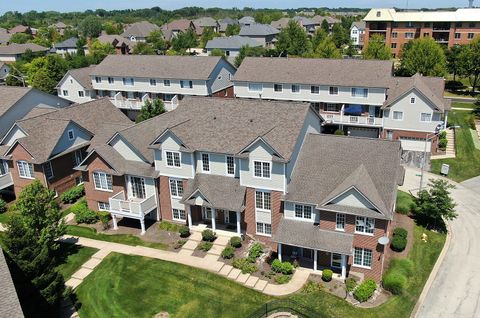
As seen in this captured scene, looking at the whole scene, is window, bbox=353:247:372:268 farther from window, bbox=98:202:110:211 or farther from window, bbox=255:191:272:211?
window, bbox=98:202:110:211

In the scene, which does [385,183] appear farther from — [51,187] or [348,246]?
[51,187]

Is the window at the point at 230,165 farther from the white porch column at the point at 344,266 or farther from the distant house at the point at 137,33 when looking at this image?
the distant house at the point at 137,33

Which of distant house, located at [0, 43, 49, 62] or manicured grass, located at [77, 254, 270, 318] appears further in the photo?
distant house, located at [0, 43, 49, 62]

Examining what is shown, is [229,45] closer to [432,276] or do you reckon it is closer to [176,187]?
[176,187]

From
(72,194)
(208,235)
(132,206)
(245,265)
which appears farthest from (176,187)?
(72,194)

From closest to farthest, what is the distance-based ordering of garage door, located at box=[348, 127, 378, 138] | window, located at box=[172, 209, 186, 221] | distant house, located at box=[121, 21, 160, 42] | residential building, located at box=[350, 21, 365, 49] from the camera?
window, located at box=[172, 209, 186, 221], garage door, located at box=[348, 127, 378, 138], residential building, located at box=[350, 21, 365, 49], distant house, located at box=[121, 21, 160, 42]

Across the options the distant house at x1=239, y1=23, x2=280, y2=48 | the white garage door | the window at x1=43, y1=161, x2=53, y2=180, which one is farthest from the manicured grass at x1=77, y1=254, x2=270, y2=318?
the distant house at x1=239, y1=23, x2=280, y2=48
